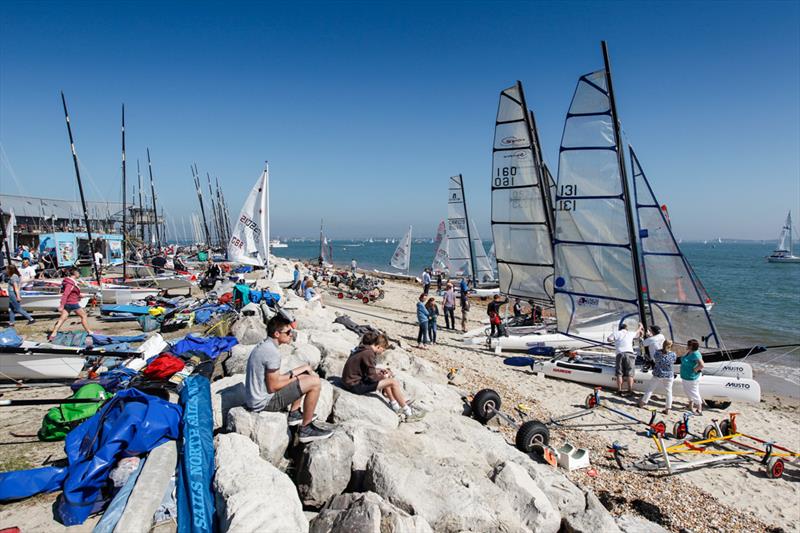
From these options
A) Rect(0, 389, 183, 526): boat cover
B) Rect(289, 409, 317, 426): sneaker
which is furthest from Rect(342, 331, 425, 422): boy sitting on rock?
Rect(0, 389, 183, 526): boat cover

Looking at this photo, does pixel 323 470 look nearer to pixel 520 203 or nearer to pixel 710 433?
pixel 710 433

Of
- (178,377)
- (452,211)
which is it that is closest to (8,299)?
(178,377)

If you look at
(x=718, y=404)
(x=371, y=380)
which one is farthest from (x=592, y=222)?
(x=371, y=380)

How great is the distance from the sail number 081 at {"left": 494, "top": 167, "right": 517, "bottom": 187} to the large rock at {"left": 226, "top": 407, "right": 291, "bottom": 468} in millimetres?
11451

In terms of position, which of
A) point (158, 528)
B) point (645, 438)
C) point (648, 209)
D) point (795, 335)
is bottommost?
point (795, 335)

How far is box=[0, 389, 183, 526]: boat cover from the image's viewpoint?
368 centimetres

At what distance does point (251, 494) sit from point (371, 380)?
8.74ft

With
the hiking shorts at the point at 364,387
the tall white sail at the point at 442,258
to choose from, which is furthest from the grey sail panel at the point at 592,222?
the tall white sail at the point at 442,258

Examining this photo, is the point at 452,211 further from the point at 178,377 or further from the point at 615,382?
the point at 178,377

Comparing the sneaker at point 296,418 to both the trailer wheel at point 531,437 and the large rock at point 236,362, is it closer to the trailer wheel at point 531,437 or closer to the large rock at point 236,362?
the large rock at point 236,362

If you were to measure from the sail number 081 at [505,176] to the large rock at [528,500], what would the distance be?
35.7 feet

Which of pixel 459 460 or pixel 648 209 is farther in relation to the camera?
pixel 648 209

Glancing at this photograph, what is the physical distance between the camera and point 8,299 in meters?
11.4

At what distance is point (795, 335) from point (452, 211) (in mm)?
18440
